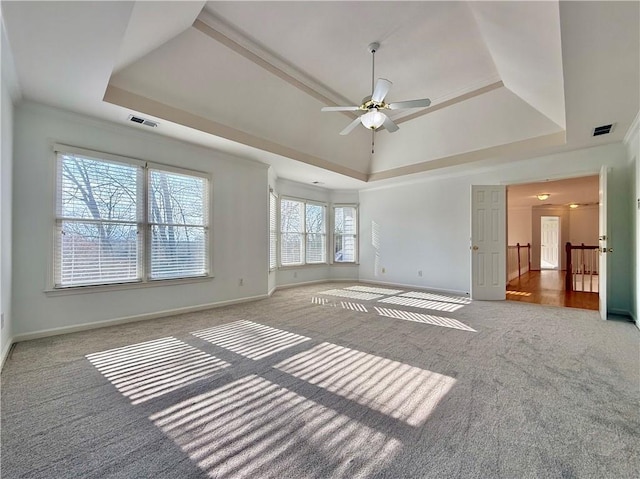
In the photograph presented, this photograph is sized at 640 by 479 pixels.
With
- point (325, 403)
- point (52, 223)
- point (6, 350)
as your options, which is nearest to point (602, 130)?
point (325, 403)

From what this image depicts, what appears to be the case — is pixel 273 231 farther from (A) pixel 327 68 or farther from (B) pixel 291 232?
(A) pixel 327 68

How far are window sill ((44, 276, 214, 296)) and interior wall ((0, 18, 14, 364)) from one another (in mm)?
409

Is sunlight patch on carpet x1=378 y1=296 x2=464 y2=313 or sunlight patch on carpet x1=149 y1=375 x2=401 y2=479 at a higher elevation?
sunlight patch on carpet x1=149 y1=375 x2=401 y2=479

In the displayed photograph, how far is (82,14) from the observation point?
80.3 inches

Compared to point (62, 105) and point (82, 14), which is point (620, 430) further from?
point (62, 105)

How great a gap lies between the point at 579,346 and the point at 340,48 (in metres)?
4.42

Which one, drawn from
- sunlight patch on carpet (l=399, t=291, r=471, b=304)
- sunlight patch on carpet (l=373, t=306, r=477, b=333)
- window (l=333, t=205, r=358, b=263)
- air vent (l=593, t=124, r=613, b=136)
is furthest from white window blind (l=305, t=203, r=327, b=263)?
air vent (l=593, t=124, r=613, b=136)

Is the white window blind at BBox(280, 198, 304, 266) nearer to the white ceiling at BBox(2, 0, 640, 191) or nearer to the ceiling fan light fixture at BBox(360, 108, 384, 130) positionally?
the white ceiling at BBox(2, 0, 640, 191)

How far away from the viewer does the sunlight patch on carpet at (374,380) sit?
6.19 ft

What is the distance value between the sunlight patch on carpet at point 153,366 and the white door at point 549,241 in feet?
42.7

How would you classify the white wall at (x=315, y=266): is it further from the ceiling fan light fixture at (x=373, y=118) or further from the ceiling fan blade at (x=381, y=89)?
the ceiling fan blade at (x=381, y=89)

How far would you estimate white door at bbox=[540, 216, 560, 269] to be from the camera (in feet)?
36.5

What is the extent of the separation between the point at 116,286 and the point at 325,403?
10.9ft

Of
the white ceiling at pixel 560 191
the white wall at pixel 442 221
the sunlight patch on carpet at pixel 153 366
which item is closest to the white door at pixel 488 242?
the white wall at pixel 442 221
